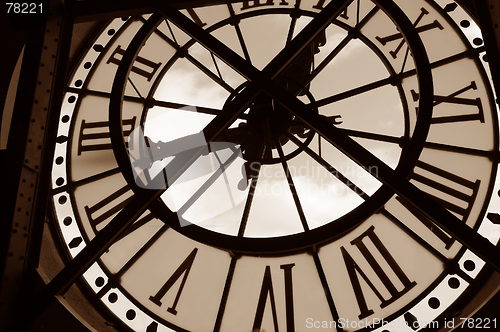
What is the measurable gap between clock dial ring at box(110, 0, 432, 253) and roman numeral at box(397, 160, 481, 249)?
45.3 inches

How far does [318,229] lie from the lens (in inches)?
133

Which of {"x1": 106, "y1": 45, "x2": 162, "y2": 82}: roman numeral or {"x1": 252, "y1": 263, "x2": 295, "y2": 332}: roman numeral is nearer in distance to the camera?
{"x1": 252, "y1": 263, "x2": 295, "y2": 332}: roman numeral

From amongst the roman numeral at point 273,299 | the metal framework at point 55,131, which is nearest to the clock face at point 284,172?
the roman numeral at point 273,299

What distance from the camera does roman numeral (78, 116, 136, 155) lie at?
487 centimetres

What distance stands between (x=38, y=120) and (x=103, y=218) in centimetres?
200

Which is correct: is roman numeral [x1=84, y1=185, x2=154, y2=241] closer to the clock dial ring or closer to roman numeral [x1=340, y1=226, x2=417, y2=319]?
the clock dial ring

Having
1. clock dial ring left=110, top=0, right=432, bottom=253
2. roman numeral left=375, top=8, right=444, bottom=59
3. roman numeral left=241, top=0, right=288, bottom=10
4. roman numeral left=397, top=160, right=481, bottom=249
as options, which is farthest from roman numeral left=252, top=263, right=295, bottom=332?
roman numeral left=241, top=0, right=288, bottom=10

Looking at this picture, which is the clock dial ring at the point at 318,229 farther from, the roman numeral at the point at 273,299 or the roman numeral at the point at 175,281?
the roman numeral at the point at 175,281

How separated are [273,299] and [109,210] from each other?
2055 mm

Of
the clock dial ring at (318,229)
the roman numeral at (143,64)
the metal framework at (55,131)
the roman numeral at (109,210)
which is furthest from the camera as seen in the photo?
the roman numeral at (143,64)

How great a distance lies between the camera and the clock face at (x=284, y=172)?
154 inches

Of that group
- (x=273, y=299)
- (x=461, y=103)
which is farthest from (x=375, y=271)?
(x=461, y=103)

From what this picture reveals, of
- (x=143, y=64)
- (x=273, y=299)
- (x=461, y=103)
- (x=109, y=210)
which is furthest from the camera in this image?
(x=143, y=64)

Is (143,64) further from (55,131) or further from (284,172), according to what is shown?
(55,131)
